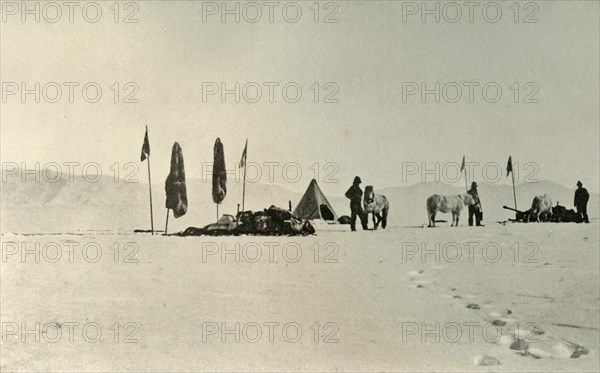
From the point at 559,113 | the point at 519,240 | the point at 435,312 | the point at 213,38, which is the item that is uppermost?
the point at 213,38

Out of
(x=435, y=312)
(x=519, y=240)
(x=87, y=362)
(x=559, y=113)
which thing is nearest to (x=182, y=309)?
(x=87, y=362)

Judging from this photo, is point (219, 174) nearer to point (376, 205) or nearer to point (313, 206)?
point (313, 206)

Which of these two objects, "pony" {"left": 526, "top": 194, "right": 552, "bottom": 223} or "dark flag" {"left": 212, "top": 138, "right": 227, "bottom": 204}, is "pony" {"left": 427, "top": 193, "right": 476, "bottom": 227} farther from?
"dark flag" {"left": 212, "top": 138, "right": 227, "bottom": 204}

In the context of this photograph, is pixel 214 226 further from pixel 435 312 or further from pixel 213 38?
pixel 435 312

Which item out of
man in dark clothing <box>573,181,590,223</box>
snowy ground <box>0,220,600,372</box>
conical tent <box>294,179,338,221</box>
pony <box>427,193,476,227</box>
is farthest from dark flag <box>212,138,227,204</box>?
man in dark clothing <box>573,181,590,223</box>

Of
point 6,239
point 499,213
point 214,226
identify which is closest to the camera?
point 6,239

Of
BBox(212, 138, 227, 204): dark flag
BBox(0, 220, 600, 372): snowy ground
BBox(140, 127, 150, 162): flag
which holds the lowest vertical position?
BBox(0, 220, 600, 372): snowy ground

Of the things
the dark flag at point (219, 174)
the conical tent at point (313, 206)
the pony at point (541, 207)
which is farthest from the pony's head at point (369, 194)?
the pony at point (541, 207)

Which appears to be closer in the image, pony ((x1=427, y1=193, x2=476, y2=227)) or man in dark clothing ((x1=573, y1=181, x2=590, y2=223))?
man in dark clothing ((x1=573, y1=181, x2=590, y2=223))
